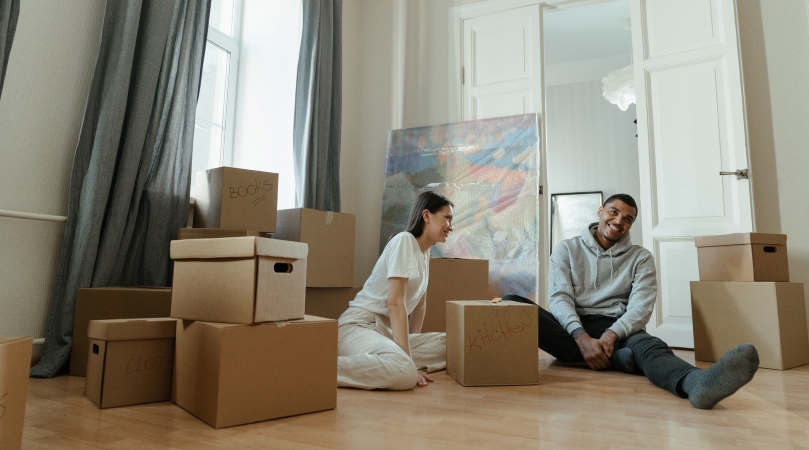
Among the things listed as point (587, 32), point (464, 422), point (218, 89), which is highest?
point (587, 32)

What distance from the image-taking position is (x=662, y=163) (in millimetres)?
3045

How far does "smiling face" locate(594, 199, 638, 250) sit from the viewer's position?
2.23m

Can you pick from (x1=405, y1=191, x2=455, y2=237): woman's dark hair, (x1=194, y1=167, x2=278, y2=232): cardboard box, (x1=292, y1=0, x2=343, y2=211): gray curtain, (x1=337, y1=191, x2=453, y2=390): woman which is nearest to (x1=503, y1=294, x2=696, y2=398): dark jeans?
(x1=337, y1=191, x2=453, y2=390): woman

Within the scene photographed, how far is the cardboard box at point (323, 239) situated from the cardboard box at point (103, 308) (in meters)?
0.84

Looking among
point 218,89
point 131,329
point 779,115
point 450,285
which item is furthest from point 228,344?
point 779,115

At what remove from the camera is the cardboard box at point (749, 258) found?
2.33m

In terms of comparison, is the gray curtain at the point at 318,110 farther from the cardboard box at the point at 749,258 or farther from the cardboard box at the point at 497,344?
the cardboard box at the point at 749,258

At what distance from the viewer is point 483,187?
10.9ft

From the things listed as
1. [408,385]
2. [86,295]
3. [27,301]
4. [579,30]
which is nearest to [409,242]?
[408,385]

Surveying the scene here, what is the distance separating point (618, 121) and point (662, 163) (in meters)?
2.50

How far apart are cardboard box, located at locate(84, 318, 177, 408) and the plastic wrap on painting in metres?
2.06

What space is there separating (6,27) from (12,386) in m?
1.34

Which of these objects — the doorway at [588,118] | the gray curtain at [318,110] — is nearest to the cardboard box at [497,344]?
the gray curtain at [318,110]

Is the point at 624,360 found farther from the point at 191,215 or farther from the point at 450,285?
the point at 191,215
